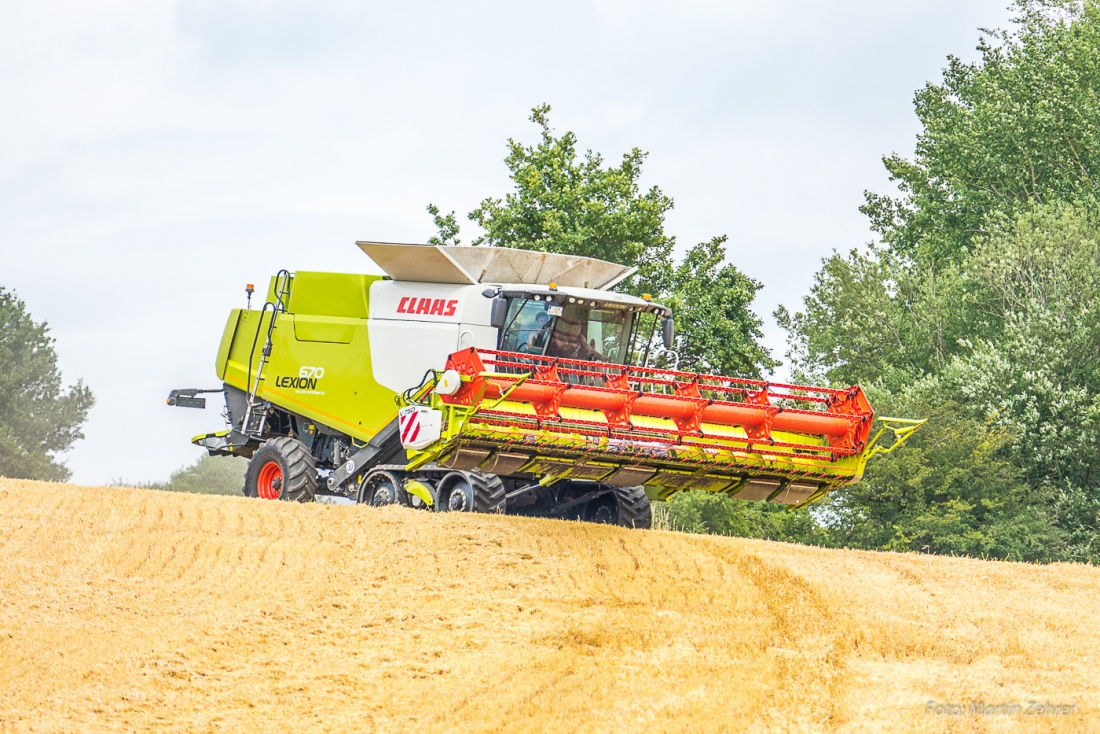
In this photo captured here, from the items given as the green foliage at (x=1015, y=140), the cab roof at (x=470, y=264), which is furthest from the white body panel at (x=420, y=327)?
the green foliage at (x=1015, y=140)

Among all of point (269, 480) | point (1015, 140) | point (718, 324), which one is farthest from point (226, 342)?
point (1015, 140)

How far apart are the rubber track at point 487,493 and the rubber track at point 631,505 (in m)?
1.87

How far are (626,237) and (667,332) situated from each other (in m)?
16.1

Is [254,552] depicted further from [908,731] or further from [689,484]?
[908,731]

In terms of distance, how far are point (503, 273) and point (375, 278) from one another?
164 centimetres

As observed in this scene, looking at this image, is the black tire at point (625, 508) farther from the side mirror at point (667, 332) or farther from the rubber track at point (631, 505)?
the side mirror at point (667, 332)

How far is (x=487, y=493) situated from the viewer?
1338 centimetres

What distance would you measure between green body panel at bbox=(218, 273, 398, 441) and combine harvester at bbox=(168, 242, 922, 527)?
24mm

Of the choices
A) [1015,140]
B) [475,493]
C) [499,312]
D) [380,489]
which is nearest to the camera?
[475,493]

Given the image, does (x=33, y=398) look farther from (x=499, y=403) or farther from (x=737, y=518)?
(x=499, y=403)

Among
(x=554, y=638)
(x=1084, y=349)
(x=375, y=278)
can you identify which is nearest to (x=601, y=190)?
(x=1084, y=349)

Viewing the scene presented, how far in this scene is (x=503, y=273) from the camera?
14.7m

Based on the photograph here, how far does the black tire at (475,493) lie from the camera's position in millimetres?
13312

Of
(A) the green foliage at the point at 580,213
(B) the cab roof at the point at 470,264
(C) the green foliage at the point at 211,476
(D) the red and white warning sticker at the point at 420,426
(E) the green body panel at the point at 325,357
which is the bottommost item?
(C) the green foliage at the point at 211,476
